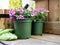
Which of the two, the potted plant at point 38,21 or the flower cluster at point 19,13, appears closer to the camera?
the flower cluster at point 19,13

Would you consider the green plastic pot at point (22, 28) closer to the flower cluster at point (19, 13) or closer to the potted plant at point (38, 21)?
the flower cluster at point (19, 13)

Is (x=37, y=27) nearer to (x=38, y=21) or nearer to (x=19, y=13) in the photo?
(x=38, y=21)

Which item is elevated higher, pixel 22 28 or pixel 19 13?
pixel 19 13

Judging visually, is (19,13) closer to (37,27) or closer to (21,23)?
(21,23)

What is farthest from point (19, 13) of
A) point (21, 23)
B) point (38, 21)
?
point (38, 21)

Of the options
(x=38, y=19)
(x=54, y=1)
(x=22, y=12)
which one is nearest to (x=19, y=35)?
(x=22, y=12)

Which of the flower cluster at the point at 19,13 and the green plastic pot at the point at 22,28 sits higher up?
the flower cluster at the point at 19,13

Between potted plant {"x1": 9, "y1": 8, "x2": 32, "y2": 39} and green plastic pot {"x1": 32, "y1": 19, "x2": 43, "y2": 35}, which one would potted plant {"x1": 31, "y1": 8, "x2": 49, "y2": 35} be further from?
potted plant {"x1": 9, "y1": 8, "x2": 32, "y2": 39}

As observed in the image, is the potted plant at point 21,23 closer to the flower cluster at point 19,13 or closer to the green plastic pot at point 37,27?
the flower cluster at point 19,13

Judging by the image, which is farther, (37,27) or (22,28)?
(37,27)

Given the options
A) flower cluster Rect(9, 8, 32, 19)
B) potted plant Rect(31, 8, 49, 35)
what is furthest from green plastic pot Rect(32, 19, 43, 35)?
flower cluster Rect(9, 8, 32, 19)

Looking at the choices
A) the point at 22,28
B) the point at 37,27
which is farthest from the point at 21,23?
the point at 37,27

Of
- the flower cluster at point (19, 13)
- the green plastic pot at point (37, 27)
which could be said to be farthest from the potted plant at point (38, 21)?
the flower cluster at point (19, 13)

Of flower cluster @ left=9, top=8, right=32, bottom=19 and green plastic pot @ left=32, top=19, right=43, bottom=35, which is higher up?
flower cluster @ left=9, top=8, right=32, bottom=19
